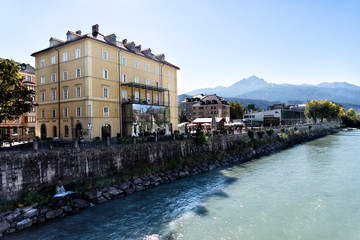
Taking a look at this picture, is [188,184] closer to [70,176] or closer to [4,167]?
[70,176]

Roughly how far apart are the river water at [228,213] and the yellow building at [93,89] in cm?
1399

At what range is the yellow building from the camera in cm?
3072

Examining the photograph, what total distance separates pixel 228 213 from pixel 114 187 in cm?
910

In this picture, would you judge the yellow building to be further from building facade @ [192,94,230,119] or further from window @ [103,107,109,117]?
building facade @ [192,94,230,119]

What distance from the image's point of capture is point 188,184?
2120cm

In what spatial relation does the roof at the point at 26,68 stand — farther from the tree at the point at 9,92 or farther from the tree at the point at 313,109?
the tree at the point at 313,109

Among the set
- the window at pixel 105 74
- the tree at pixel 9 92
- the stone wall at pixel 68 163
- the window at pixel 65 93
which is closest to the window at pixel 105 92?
the window at pixel 105 74

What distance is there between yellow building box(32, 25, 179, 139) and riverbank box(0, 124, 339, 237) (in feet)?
26.2

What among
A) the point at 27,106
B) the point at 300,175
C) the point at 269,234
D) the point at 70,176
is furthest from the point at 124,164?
the point at 300,175

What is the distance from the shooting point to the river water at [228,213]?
39.8 ft

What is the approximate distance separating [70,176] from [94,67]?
18176 mm

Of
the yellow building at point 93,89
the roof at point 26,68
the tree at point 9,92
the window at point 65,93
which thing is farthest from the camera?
the roof at point 26,68

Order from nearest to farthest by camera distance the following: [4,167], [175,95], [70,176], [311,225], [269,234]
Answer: [269,234], [311,225], [4,167], [70,176], [175,95]

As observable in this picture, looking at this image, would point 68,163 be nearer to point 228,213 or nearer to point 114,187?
point 114,187
